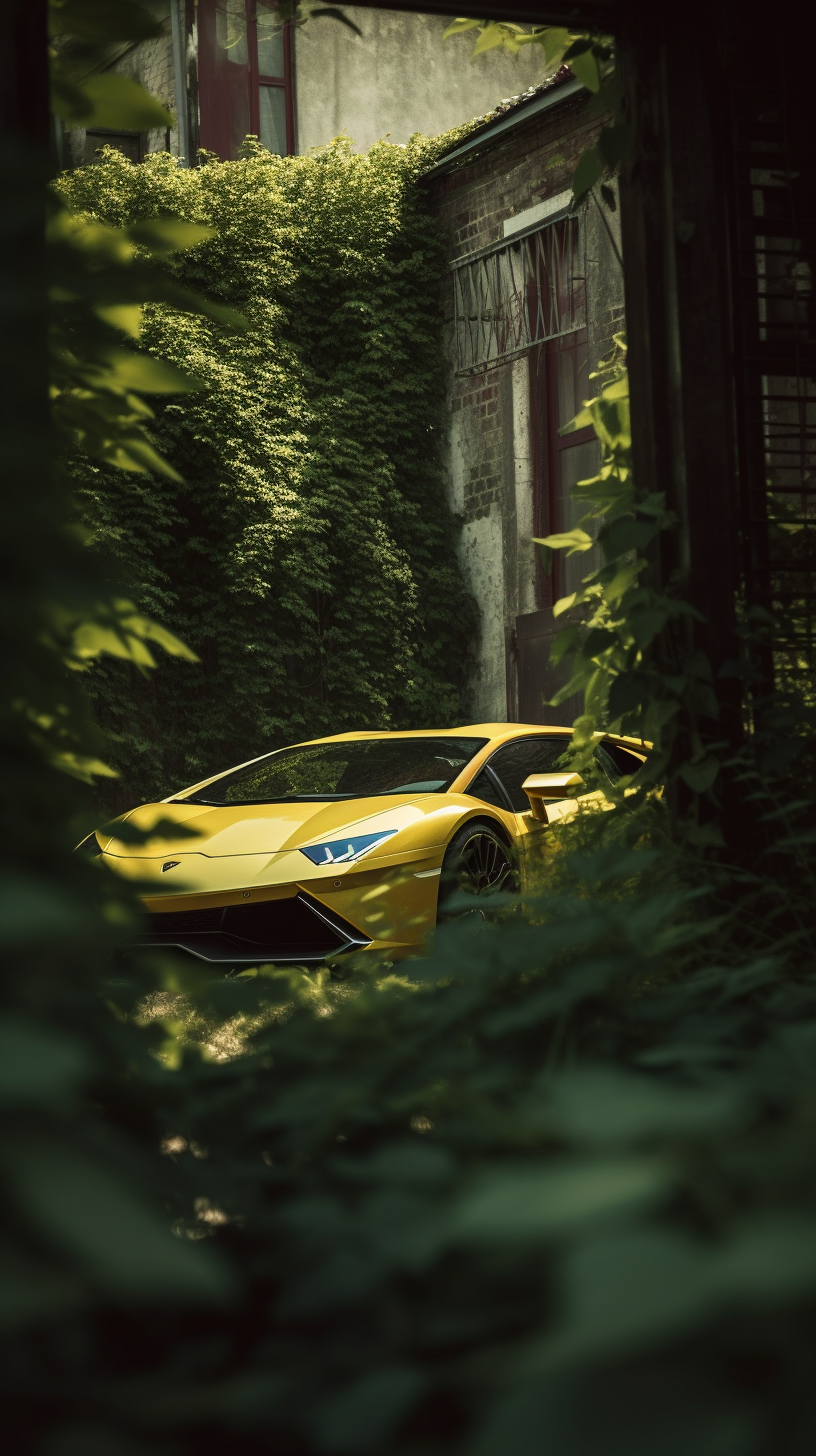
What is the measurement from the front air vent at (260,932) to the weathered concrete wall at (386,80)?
1276cm

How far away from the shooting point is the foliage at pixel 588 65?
3.29 meters

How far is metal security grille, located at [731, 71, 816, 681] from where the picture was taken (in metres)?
3.51

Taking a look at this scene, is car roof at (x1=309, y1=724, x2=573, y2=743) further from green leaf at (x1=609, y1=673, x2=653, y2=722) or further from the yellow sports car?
green leaf at (x1=609, y1=673, x2=653, y2=722)

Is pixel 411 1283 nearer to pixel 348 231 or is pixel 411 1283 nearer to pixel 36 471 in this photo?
pixel 36 471

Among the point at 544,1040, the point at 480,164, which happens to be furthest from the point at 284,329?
the point at 544,1040

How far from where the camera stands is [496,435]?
1539 cm

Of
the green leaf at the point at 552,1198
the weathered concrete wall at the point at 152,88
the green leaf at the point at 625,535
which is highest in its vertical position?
the weathered concrete wall at the point at 152,88

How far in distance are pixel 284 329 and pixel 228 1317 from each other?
50.3 ft

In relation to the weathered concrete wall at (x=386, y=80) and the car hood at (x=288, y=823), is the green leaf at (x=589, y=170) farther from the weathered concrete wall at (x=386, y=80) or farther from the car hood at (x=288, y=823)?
the weathered concrete wall at (x=386, y=80)


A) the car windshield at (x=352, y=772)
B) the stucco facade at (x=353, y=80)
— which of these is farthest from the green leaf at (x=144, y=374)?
the stucco facade at (x=353, y=80)

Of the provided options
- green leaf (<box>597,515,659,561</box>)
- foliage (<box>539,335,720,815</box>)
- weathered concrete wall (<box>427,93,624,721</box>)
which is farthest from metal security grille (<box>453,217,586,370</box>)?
green leaf (<box>597,515,659,561</box>)

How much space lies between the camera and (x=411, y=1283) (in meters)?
1.04

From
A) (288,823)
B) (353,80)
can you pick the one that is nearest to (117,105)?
(288,823)

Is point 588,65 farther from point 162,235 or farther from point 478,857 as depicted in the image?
point 478,857
